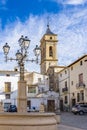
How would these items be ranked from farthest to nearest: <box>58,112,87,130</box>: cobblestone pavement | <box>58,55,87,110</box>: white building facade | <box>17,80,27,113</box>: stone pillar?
1. <box>58,55,87,110</box>: white building facade
2. <box>58,112,87,130</box>: cobblestone pavement
3. <box>17,80,27,113</box>: stone pillar

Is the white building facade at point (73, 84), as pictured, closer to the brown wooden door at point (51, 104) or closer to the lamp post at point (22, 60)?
the brown wooden door at point (51, 104)

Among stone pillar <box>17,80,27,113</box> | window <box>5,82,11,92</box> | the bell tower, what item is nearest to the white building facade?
window <box>5,82,11,92</box>

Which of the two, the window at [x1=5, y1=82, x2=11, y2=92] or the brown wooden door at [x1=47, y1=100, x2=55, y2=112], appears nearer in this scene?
the brown wooden door at [x1=47, y1=100, x2=55, y2=112]

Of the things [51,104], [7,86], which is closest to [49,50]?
[7,86]

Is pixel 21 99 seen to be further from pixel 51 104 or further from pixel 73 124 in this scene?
pixel 51 104

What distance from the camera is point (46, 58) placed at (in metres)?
69.8

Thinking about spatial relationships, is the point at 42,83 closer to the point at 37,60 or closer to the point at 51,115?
the point at 37,60

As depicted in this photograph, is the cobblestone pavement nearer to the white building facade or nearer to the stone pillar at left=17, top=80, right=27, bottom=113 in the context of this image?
the stone pillar at left=17, top=80, right=27, bottom=113

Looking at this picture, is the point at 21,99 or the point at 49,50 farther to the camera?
the point at 49,50

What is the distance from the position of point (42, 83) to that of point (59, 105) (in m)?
6.02

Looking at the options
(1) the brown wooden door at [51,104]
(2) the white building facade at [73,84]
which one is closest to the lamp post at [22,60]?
(2) the white building facade at [73,84]

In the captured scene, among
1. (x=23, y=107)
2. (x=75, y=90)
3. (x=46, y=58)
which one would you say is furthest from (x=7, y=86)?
(x=23, y=107)

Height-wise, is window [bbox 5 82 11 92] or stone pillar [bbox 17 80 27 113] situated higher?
window [bbox 5 82 11 92]

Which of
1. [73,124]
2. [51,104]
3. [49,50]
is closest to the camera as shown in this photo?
[73,124]
